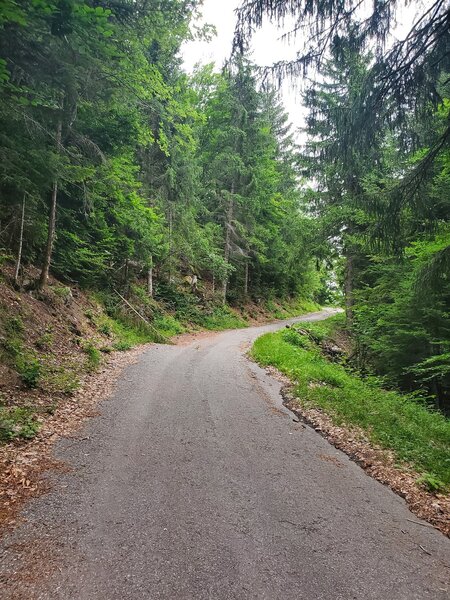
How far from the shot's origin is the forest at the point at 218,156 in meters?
4.81

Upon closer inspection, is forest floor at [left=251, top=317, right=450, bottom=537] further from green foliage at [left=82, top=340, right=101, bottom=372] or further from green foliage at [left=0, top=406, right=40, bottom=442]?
green foliage at [left=82, top=340, right=101, bottom=372]

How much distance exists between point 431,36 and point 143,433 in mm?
7166

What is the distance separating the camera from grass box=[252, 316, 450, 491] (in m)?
4.58

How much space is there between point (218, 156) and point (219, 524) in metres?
21.4

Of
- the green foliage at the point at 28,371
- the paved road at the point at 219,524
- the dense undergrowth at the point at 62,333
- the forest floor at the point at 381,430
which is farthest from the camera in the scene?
the green foliage at the point at 28,371

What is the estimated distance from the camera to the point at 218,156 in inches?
824

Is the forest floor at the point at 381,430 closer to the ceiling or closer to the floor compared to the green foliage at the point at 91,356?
closer to the floor

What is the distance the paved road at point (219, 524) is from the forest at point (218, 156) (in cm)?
426

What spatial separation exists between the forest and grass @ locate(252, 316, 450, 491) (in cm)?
126

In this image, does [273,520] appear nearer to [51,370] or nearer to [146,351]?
[51,370]

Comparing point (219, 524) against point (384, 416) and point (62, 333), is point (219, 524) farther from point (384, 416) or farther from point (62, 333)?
point (62, 333)

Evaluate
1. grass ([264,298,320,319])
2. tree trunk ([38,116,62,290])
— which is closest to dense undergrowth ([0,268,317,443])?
tree trunk ([38,116,62,290])

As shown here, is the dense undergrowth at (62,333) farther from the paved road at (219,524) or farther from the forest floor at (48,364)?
the paved road at (219,524)

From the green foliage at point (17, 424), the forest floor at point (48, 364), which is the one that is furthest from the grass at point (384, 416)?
the green foliage at point (17, 424)
